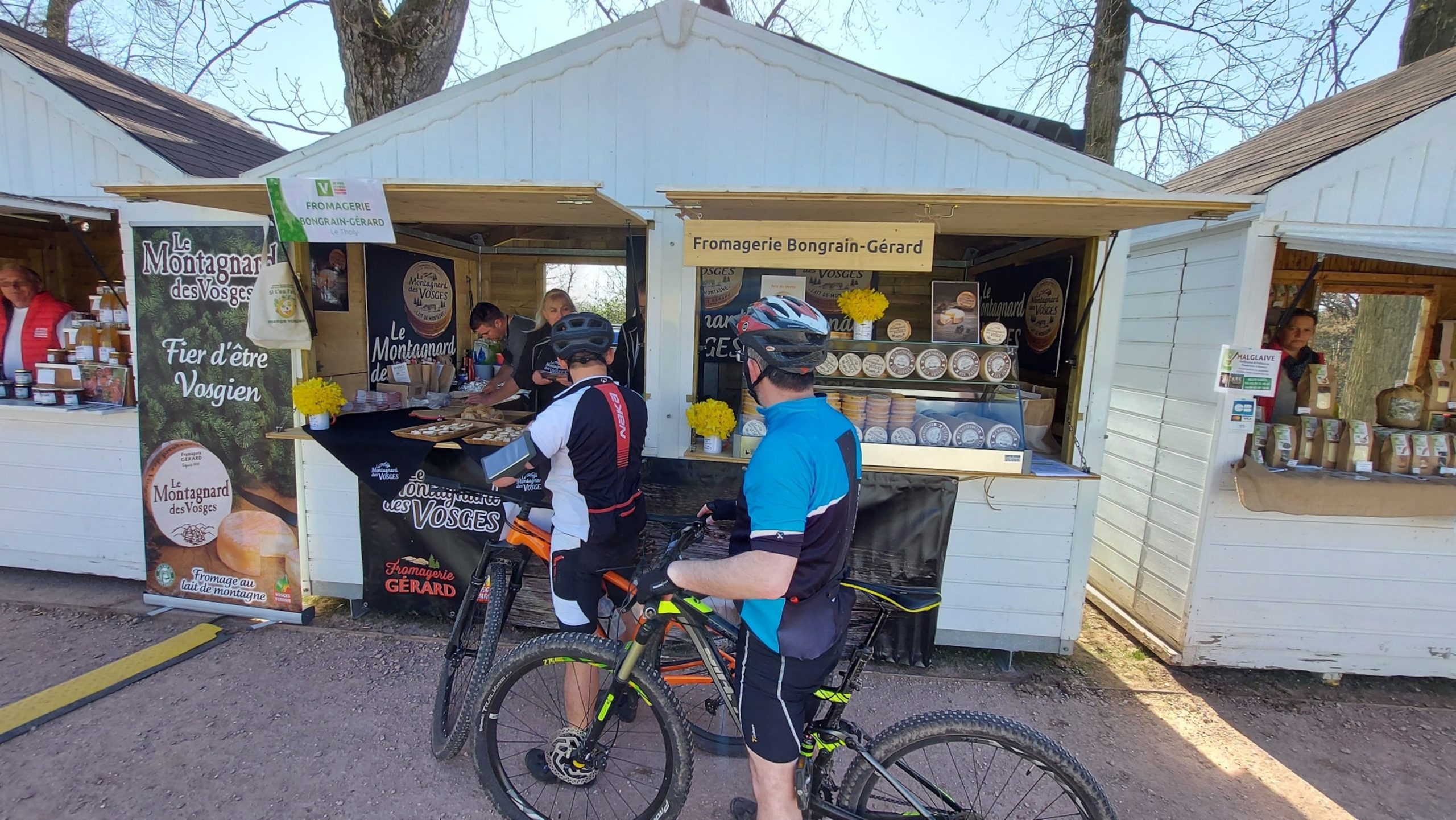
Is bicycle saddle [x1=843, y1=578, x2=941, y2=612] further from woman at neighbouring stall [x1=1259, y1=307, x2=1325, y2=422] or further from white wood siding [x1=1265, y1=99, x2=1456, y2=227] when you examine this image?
woman at neighbouring stall [x1=1259, y1=307, x2=1325, y2=422]

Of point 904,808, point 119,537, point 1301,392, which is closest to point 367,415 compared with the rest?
point 119,537

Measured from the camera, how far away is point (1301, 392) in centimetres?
386

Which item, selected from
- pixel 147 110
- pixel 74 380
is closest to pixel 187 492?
pixel 74 380

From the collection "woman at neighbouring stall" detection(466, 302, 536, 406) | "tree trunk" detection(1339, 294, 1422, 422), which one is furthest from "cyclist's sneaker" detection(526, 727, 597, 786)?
"tree trunk" detection(1339, 294, 1422, 422)

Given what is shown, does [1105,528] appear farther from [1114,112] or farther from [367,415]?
[1114,112]

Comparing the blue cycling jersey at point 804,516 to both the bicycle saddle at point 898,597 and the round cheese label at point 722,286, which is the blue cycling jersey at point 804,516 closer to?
the bicycle saddle at point 898,597

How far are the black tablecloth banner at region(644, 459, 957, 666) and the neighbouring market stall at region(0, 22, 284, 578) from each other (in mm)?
3553

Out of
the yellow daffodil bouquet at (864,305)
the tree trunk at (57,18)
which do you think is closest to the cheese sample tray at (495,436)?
the yellow daffodil bouquet at (864,305)

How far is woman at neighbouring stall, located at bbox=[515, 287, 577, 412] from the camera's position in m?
4.08

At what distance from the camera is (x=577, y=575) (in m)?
2.55

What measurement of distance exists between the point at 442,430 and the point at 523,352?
139 centimetres

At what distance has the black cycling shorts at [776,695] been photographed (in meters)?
1.81

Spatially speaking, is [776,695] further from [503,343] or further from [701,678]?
[503,343]

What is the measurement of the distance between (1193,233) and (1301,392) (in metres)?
1.17
